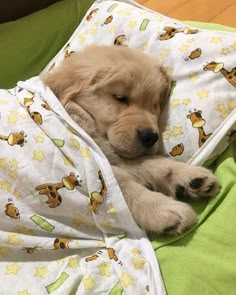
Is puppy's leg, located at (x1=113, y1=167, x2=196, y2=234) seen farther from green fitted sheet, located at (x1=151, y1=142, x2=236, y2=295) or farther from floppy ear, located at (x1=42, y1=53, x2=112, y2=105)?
floppy ear, located at (x1=42, y1=53, x2=112, y2=105)

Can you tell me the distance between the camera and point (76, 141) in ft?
4.08

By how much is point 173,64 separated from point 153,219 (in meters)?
0.56

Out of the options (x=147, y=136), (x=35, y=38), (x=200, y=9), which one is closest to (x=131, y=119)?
(x=147, y=136)

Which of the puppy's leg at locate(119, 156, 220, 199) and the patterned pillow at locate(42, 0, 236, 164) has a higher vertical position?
the patterned pillow at locate(42, 0, 236, 164)

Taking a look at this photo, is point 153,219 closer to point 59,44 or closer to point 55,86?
point 55,86

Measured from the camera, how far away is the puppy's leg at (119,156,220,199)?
1.19 m

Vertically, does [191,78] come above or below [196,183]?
above

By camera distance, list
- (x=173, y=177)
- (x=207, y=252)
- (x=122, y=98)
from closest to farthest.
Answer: (x=207, y=252) < (x=173, y=177) < (x=122, y=98)

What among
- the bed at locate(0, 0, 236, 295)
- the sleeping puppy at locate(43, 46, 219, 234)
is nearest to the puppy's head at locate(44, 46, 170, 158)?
the sleeping puppy at locate(43, 46, 219, 234)

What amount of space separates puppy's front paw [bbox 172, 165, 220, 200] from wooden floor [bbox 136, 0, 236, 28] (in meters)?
1.31

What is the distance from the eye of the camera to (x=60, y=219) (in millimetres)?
1195

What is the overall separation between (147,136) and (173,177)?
134 millimetres

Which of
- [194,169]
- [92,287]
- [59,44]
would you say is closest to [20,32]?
[59,44]

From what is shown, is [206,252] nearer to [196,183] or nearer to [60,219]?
[196,183]
